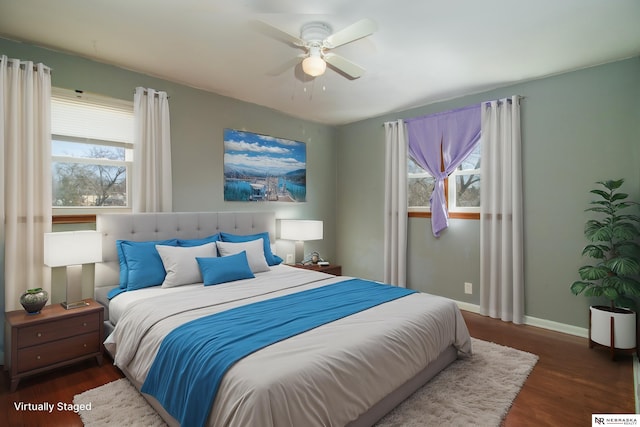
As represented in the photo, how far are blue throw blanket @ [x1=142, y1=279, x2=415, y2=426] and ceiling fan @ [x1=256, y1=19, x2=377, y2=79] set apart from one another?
69.2 inches

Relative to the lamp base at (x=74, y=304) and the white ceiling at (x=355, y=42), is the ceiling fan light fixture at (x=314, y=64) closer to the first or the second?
the white ceiling at (x=355, y=42)

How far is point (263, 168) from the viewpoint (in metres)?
4.43

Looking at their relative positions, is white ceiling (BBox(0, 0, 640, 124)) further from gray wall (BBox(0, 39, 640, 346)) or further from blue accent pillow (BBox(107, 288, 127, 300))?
blue accent pillow (BBox(107, 288, 127, 300))

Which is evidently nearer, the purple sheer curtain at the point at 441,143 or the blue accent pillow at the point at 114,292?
the blue accent pillow at the point at 114,292

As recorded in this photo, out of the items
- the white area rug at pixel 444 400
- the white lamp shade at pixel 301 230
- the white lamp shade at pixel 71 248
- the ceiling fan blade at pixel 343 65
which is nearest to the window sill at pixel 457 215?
the white lamp shade at pixel 301 230

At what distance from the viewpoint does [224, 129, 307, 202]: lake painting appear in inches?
161

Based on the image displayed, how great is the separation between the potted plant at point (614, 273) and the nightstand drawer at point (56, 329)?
164 inches

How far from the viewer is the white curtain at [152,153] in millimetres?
3246

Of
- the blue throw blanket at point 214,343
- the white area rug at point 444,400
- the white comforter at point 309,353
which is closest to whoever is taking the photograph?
the white comforter at point 309,353

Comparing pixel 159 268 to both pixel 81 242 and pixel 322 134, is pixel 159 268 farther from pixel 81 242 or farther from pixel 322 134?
pixel 322 134

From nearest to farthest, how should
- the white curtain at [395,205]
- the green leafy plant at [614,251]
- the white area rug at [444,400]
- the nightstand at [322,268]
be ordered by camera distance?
the white area rug at [444,400], the green leafy plant at [614,251], the nightstand at [322,268], the white curtain at [395,205]

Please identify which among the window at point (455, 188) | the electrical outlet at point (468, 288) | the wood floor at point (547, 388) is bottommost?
the wood floor at point (547, 388)

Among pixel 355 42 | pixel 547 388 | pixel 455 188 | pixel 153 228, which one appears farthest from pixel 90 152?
pixel 547 388

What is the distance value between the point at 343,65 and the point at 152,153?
2.13m
